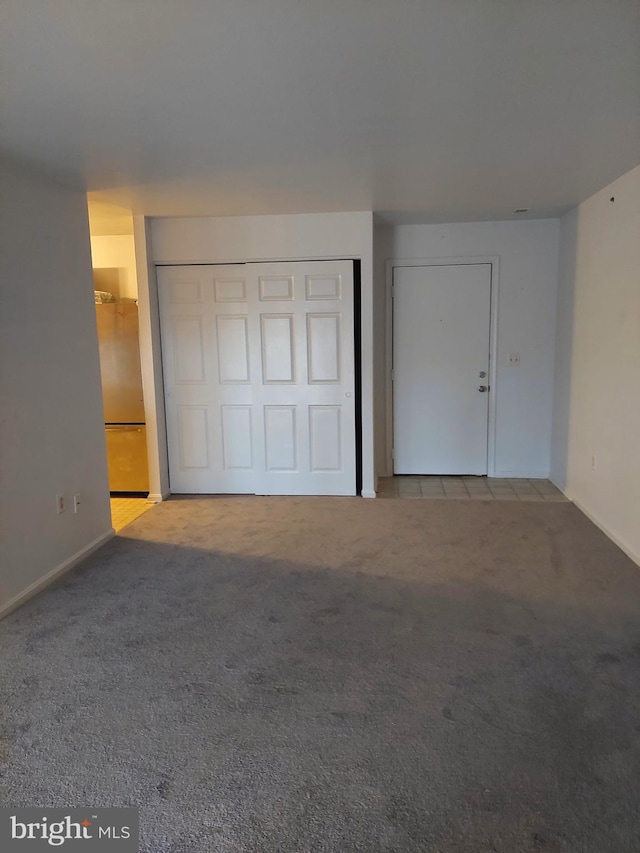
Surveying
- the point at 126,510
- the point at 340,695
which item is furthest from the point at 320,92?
the point at 126,510

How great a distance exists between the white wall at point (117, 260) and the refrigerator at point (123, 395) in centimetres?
43

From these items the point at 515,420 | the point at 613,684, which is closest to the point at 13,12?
the point at 613,684

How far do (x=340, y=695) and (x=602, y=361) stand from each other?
292cm

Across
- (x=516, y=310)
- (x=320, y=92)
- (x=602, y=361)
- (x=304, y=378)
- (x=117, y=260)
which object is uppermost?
(x=320, y=92)

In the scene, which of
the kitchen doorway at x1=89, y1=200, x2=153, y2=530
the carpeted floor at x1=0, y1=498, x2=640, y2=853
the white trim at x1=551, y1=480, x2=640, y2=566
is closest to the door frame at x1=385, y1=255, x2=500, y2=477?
the white trim at x1=551, y1=480, x2=640, y2=566

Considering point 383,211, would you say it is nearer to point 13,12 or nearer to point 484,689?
point 13,12

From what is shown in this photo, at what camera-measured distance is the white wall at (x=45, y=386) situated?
2.92 metres

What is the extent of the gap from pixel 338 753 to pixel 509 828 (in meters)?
0.55

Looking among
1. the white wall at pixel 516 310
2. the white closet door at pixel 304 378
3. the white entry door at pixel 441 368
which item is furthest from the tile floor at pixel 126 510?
the white entry door at pixel 441 368

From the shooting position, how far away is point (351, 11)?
5.21 feet

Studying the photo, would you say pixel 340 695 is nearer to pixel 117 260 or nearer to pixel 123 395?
pixel 123 395

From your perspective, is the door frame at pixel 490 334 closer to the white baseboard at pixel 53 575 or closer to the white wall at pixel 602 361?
the white wall at pixel 602 361

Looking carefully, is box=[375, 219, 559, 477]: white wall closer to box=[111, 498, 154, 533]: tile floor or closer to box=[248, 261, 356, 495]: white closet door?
box=[248, 261, 356, 495]: white closet door

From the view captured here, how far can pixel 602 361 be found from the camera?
12.8 ft
